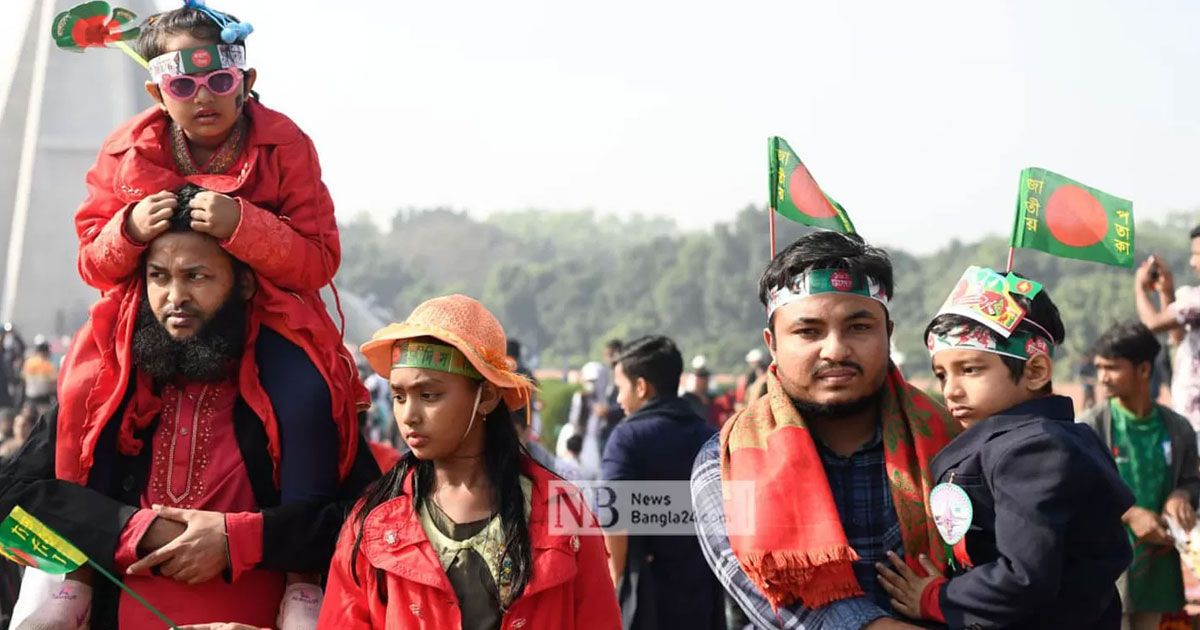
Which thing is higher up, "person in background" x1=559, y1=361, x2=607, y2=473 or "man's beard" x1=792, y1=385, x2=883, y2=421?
"person in background" x1=559, y1=361, x2=607, y2=473

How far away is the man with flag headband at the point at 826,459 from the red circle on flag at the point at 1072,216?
93cm

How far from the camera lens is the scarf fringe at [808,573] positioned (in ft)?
11.8

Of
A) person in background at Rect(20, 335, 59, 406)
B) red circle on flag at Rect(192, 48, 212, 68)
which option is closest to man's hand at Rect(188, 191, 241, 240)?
red circle on flag at Rect(192, 48, 212, 68)

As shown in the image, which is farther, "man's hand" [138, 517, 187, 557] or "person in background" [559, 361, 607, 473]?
"person in background" [559, 361, 607, 473]

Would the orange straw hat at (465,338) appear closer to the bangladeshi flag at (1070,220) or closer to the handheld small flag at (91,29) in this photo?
the handheld small flag at (91,29)

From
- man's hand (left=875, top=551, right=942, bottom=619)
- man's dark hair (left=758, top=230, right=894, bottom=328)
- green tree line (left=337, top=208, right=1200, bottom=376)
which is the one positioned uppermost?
green tree line (left=337, top=208, right=1200, bottom=376)

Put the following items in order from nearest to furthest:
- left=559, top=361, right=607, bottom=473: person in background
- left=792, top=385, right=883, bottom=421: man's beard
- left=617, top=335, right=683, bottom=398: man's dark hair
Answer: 1. left=792, top=385, right=883, bottom=421: man's beard
2. left=617, top=335, right=683, bottom=398: man's dark hair
3. left=559, top=361, right=607, bottom=473: person in background

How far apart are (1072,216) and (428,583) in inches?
87.0

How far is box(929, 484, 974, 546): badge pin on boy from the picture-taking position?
3.58m

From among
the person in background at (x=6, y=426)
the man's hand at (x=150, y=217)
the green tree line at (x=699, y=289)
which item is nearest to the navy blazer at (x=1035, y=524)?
the man's hand at (x=150, y=217)

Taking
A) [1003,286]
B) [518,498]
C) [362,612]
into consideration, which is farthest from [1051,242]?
[362,612]

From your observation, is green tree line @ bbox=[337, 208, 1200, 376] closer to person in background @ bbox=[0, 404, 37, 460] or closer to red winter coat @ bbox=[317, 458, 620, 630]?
person in background @ bbox=[0, 404, 37, 460]

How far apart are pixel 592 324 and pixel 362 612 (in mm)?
63093

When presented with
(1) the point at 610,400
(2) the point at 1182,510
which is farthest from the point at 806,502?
(1) the point at 610,400
